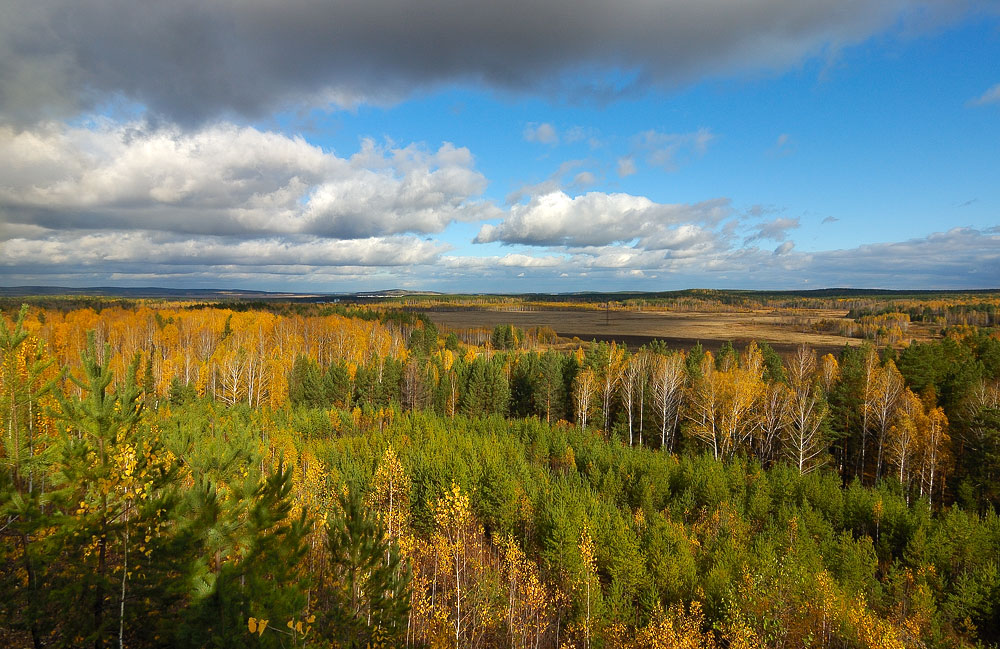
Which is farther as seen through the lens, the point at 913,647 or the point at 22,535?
the point at 913,647

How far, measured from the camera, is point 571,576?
22.7m

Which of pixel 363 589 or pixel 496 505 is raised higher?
pixel 363 589

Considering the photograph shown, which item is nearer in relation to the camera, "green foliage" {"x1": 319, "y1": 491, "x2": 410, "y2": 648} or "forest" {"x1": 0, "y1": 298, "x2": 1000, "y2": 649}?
"forest" {"x1": 0, "y1": 298, "x2": 1000, "y2": 649}

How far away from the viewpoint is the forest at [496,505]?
11820 mm

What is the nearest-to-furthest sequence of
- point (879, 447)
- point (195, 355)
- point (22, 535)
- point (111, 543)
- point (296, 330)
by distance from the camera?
point (22, 535)
point (111, 543)
point (879, 447)
point (195, 355)
point (296, 330)

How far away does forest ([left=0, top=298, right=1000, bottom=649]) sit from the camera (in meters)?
11.8

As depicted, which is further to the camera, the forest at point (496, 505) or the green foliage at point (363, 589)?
the green foliage at point (363, 589)

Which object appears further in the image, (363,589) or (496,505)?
(496,505)

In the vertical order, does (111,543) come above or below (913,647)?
above

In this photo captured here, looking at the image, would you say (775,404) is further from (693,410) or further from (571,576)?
(571,576)

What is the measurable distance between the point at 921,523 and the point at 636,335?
111 meters

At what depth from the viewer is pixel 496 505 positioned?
2961 cm

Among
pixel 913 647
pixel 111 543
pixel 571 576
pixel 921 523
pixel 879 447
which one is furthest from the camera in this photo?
pixel 879 447

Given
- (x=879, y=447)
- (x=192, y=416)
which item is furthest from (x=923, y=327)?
(x=192, y=416)
